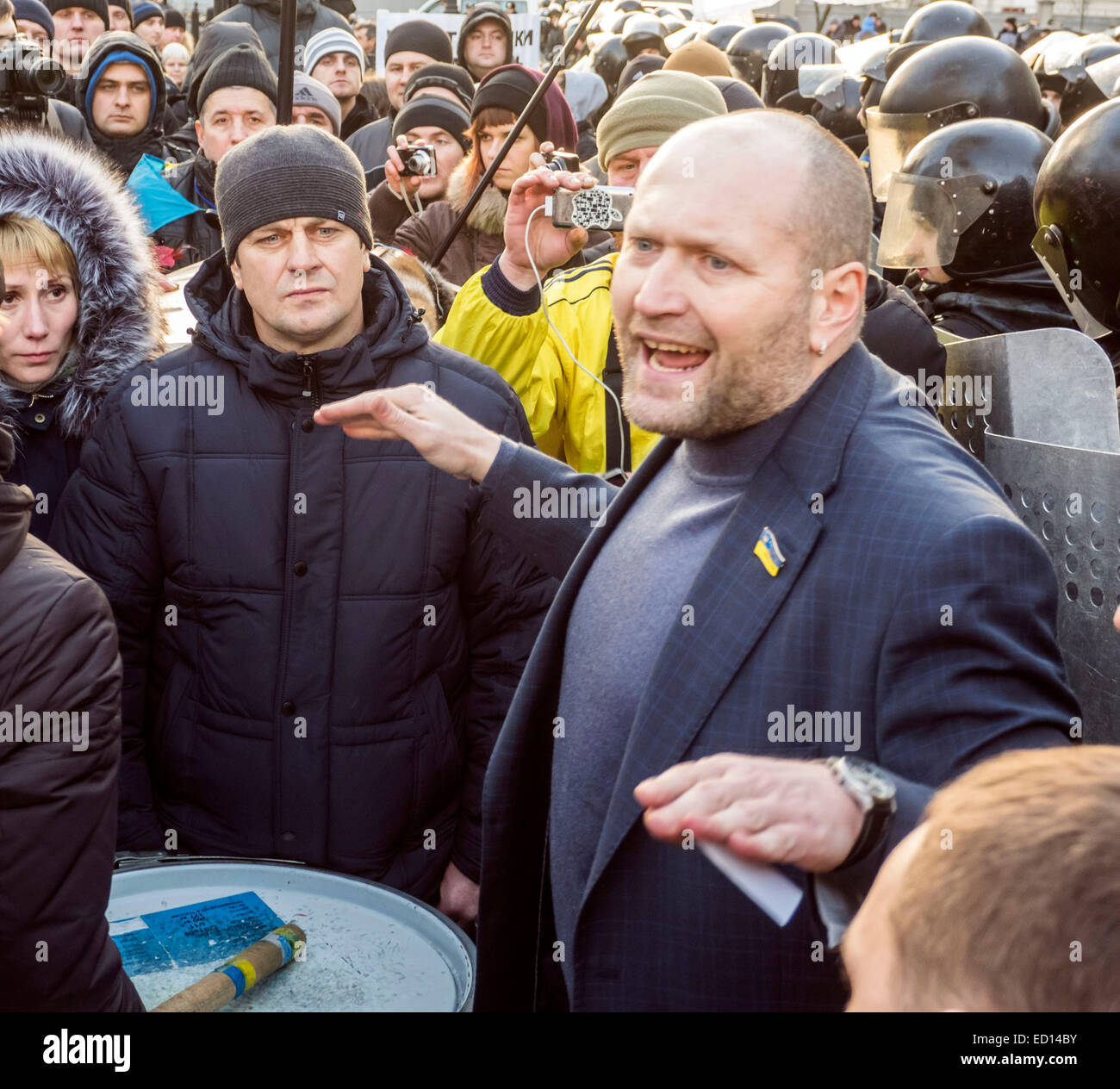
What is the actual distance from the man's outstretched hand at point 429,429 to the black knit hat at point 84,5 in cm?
694

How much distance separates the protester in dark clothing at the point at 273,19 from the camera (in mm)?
9164

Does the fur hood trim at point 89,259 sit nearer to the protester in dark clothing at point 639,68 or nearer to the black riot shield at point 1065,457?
the black riot shield at point 1065,457

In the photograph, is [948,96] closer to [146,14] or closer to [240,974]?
[240,974]

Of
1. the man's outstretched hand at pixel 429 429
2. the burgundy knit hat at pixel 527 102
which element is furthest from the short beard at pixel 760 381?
the burgundy knit hat at pixel 527 102

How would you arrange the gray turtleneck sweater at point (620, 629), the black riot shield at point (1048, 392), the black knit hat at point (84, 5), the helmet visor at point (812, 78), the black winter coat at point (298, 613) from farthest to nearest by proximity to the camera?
1. the helmet visor at point (812, 78)
2. the black knit hat at point (84, 5)
3. the black winter coat at point (298, 613)
4. the black riot shield at point (1048, 392)
5. the gray turtleneck sweater at point (620, 629)

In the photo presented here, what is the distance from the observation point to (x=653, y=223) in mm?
2014

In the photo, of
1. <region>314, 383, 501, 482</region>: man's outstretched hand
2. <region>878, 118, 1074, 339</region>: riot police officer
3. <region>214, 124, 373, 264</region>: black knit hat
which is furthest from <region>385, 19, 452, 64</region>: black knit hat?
A: <region>314, 383, 501, 482</region>: man's outstretched hand

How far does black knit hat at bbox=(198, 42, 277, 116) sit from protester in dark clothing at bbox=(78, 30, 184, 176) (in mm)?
920

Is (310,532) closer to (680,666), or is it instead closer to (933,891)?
(680,666)

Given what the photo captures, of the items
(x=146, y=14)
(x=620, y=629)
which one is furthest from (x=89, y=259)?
(x=146, y=14)

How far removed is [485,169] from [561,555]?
8.78 feet

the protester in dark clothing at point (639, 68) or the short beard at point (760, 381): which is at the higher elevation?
the protester in dark clothing at point (639, 68)

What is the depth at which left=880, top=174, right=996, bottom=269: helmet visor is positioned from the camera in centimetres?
455
